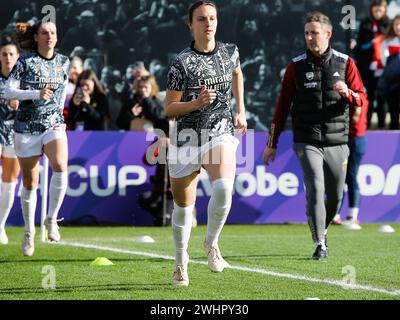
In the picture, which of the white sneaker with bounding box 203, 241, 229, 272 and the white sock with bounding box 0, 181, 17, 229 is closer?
the white sneaker with bounding box 203, 241, 229, 272

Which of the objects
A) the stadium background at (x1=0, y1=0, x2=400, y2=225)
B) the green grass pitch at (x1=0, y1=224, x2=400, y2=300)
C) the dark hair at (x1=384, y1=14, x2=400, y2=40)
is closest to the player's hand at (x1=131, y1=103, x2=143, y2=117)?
the stadium background at (x1=0, y1=0, x2=400, y2=225)

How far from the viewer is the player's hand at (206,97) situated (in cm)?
780

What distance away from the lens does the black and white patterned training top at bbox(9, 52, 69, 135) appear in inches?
411

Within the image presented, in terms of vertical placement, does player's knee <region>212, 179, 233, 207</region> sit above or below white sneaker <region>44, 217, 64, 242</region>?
above

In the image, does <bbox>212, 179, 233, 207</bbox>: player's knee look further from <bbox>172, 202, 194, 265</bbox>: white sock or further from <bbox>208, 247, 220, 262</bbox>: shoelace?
<bbox>208, 247, 220, 262</bbox>: shoelace

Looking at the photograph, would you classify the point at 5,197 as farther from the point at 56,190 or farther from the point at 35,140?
the point at 35,140

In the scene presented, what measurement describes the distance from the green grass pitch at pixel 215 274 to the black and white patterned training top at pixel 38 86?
1.32 metres

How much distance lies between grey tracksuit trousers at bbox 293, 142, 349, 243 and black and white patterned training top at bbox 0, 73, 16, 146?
3.73m

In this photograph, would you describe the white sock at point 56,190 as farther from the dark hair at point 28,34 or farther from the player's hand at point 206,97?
the player's hand at point 206,97

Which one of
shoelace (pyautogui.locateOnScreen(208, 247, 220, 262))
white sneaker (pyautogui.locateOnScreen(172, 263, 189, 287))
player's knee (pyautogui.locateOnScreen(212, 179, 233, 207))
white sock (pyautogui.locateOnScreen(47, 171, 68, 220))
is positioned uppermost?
player's knee (pyautogui.locateOnScreen(212, 179, 233, 207))

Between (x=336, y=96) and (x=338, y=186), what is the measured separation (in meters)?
0.91

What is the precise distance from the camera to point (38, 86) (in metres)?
10.5

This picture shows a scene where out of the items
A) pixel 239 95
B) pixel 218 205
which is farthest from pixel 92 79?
pixel 218 205
